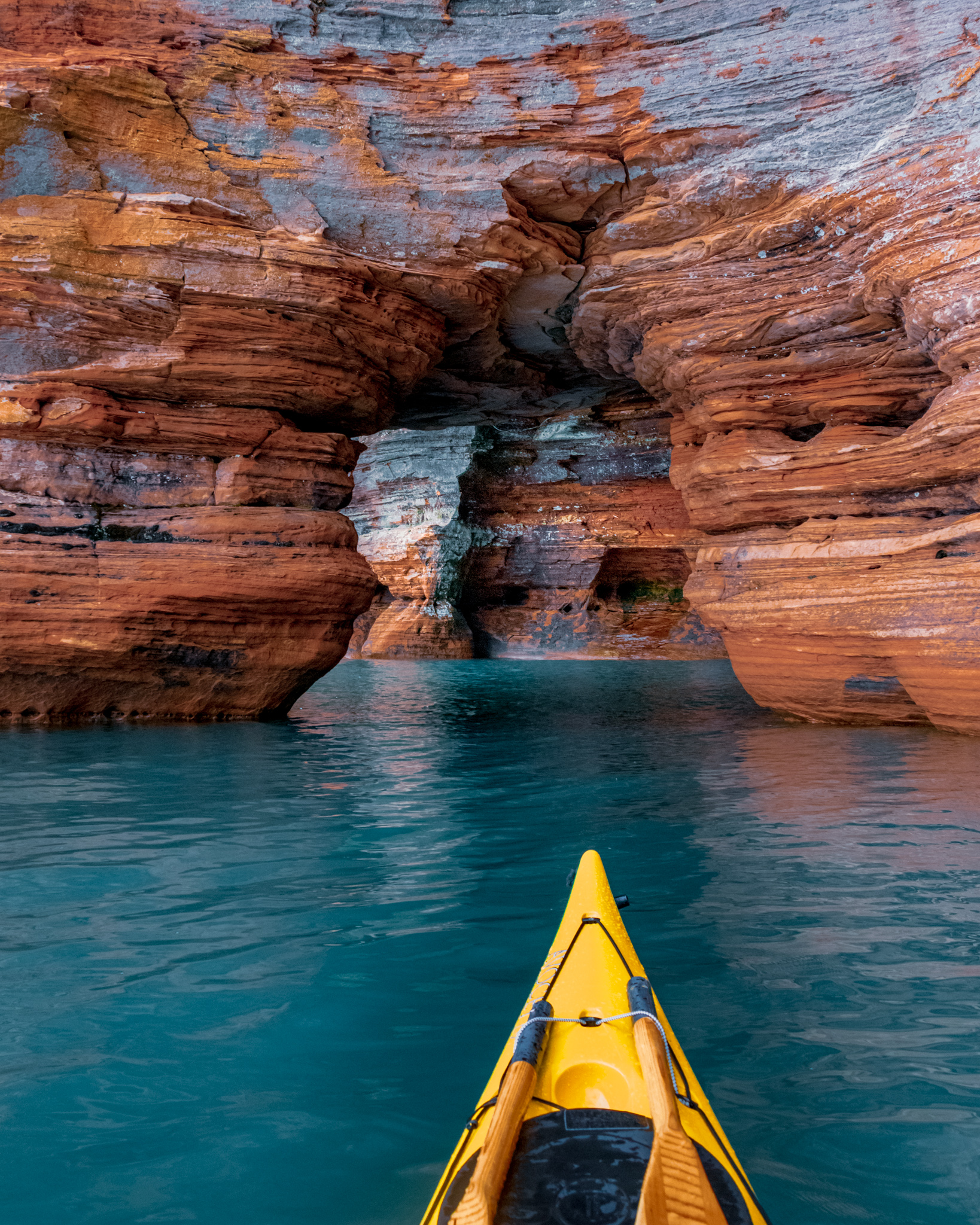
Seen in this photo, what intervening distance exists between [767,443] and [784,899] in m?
8.19

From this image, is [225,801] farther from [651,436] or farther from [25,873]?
[651,436]

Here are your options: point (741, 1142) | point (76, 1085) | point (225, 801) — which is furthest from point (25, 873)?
point (741, 1142)

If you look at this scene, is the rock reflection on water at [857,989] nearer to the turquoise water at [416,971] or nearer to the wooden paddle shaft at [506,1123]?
the turquoise water at [416,971]

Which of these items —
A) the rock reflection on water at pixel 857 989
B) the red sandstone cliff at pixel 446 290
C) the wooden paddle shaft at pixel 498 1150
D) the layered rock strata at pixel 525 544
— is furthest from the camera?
the layered rock strata at pixel 525 544

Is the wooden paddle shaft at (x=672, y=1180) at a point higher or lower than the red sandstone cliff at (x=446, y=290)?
lower

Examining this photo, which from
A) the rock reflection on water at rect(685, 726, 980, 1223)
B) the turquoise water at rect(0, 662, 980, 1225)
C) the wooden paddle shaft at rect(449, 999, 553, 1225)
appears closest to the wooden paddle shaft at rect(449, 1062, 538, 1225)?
the wooden paddle shaft at rect(449, 999, 553, 1225)

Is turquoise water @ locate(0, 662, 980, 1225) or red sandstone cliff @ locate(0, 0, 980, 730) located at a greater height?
red sandstone cliff @ locate(0, 0, 980, 730)

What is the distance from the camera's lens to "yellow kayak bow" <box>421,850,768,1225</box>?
1.62 metres

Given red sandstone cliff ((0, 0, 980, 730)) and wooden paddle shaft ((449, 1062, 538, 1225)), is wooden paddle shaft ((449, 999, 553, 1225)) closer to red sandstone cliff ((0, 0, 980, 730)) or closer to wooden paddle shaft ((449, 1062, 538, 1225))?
wooden paddle shaft ((449, 1062, 538, 1225))

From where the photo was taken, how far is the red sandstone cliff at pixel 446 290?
29.3 ft

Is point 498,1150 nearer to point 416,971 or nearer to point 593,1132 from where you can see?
point 593,1132

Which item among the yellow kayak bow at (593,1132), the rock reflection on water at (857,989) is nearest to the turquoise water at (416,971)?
the rock reflection on water at (857,989)

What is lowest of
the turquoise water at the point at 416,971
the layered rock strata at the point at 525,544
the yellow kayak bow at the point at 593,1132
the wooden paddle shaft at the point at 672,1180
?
the turquoise water at the point at 416,971

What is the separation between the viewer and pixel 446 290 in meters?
10.9
